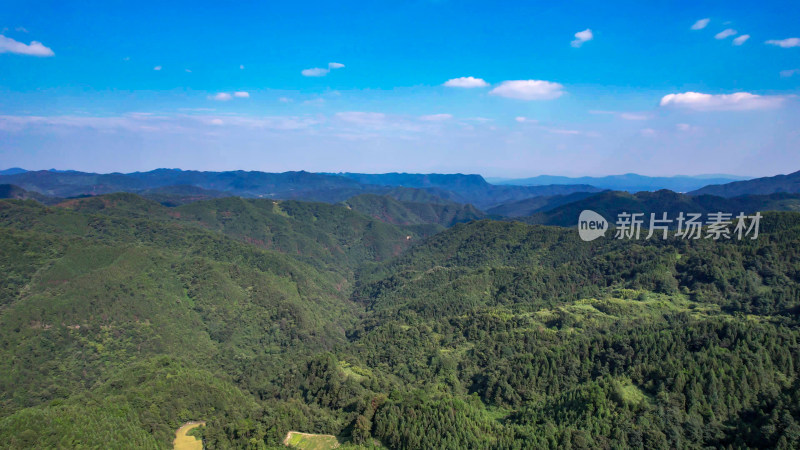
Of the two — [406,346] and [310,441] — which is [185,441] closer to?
[310,441]

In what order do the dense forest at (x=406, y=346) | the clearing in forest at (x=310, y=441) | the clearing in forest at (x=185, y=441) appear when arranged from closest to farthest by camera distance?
the dense forest at (x=406, y=346) → the clearing in forest at (x=310, y=441) → the clearing in forest at (x=185, y=441)

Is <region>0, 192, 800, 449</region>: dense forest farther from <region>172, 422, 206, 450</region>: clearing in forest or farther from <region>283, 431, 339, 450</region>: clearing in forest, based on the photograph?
<region>283, 431, 339, 450</region>: clearing in forest

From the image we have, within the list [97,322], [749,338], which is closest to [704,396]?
[749,338]

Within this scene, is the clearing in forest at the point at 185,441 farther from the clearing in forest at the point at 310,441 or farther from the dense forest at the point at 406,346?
the clearing in forest at the point at 310,441

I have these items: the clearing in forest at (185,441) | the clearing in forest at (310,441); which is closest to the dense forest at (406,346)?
the clearing in forest at (185,441)

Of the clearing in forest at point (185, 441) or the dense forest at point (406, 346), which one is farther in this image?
the clearing in forest at point (185, 441)

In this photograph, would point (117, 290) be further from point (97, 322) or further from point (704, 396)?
point (704, 396)

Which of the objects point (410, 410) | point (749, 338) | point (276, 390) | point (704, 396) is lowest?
point (276, 390)

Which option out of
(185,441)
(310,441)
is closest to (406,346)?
(310,441)

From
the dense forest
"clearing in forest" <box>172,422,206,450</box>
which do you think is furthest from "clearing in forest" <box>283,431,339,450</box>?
"clearing in forest" <box>172,422,206,450</box>
